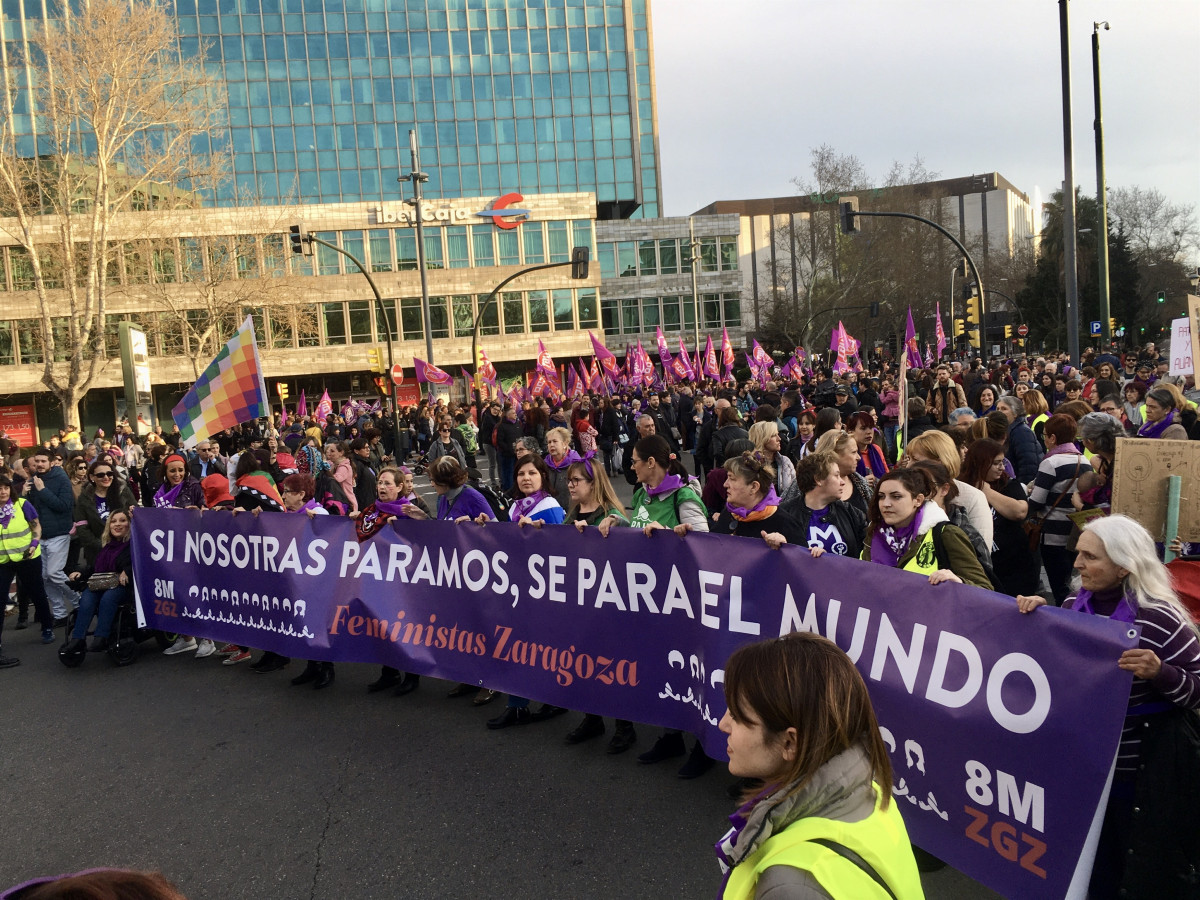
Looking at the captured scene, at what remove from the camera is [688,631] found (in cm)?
466

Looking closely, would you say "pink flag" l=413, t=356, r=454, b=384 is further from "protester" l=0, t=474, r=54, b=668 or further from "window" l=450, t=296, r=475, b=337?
"window" l=450, t=296, r=475, b=337

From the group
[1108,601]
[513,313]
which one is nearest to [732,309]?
[513,313]

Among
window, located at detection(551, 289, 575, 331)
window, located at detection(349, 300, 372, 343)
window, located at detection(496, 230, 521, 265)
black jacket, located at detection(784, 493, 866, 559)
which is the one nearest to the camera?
black jacket, located at detection(784, 493, 866, 559)

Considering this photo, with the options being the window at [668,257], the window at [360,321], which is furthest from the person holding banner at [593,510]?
the window at [668,257]

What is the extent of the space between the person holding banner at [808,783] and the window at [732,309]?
6321cm

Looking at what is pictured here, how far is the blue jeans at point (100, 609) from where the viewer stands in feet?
25.8

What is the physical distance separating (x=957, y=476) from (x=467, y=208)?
179 feet

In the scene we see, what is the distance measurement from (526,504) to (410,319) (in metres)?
51.9

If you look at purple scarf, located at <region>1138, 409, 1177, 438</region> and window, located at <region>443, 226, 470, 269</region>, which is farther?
window, located at <region>443, 226, 470, 269</region>

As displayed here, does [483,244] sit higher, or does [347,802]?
[483,244]

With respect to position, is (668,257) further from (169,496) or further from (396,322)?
(169,496)

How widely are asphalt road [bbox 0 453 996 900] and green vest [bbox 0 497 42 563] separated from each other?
2.17 metres

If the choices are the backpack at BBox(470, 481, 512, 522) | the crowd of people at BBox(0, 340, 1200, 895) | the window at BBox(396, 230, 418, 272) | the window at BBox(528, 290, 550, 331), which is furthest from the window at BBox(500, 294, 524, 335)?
the backpack at BBox(470, 481, 512, 522)

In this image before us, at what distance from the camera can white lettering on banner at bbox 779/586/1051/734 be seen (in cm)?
297
